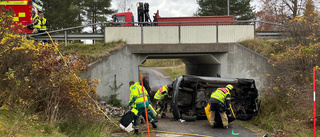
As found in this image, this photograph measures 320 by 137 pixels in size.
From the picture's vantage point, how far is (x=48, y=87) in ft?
21.7

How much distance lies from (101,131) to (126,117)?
35.8 inches

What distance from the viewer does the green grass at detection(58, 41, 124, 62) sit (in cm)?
1235

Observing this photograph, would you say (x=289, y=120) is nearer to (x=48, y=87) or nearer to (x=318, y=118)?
(x=318, y=118)

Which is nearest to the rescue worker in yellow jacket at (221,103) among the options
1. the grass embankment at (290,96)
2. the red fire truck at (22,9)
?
the grass embankment at (290,96)

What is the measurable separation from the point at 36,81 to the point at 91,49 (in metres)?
6.82

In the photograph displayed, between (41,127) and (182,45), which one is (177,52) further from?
(41,127)

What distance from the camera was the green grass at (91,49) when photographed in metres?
12.4

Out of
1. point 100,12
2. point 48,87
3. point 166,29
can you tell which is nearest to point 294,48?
point 166,29

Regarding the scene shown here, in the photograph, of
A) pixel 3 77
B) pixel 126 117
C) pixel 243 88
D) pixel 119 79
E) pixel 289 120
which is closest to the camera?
pixel 3 77

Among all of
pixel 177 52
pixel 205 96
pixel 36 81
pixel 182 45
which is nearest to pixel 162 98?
pixel 205 96

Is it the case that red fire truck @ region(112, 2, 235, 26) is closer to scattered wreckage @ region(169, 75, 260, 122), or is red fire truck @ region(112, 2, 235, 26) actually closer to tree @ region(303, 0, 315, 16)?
tree @ region(303, 0, 315, 16)

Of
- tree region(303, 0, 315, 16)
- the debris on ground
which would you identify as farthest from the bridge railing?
the debris on ground

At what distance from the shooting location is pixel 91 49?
13.3 m

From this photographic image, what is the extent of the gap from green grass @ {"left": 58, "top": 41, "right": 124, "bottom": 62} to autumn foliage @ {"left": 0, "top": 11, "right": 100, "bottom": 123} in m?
5.07
